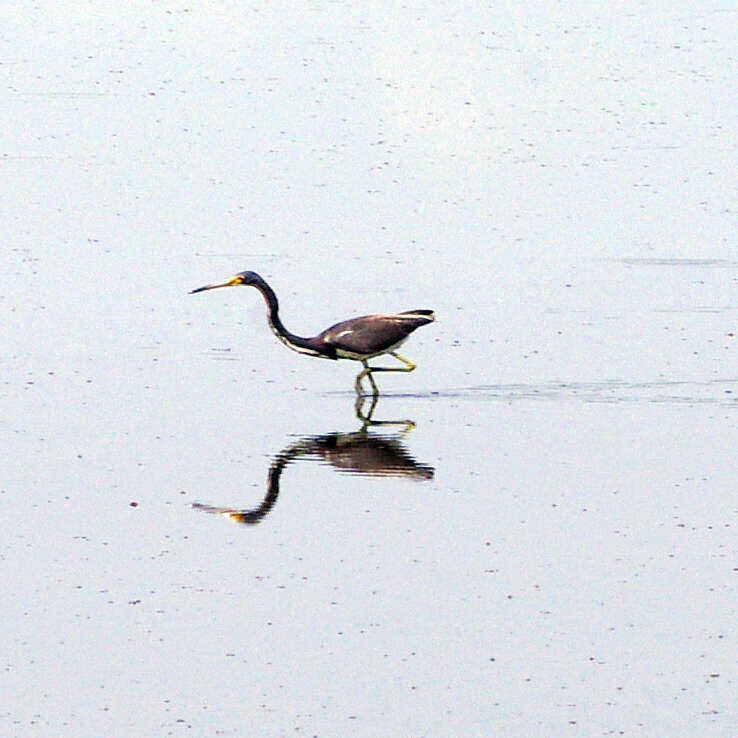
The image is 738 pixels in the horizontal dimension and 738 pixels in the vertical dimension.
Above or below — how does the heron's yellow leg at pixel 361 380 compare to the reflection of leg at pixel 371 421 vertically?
above

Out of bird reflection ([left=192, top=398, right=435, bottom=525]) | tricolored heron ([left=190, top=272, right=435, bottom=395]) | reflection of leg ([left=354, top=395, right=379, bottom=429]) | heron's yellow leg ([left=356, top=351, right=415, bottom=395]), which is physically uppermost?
tricolored heron ([left=190, top=272, right=435, bottom=395])

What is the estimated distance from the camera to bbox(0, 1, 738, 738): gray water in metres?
12.6

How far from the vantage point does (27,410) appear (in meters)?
19.2

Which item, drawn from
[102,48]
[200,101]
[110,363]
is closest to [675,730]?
[110,363]

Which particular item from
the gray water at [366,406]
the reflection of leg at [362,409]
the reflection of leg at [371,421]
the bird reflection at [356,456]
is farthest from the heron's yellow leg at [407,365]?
the bird reflection at [356,456]

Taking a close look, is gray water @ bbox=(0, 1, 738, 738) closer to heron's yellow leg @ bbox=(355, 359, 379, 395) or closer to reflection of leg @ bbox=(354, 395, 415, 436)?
reflection of leg @ bbox=(354, 395, 415, 436)

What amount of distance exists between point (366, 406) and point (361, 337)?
2.72 feet

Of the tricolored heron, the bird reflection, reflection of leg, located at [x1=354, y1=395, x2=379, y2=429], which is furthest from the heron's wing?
the bird reflection

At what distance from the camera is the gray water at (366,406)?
12617 millimetres

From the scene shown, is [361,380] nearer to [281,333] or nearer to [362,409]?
[281,333]

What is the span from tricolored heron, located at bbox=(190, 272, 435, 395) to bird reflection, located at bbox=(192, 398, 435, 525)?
1.62 meters

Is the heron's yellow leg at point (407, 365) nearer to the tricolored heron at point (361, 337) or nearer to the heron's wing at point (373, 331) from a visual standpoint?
the tricolored heron at point (361, 337)

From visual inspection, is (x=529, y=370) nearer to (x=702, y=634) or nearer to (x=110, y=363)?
(x=110, y=363)

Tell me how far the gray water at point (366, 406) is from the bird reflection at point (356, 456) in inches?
1.8
